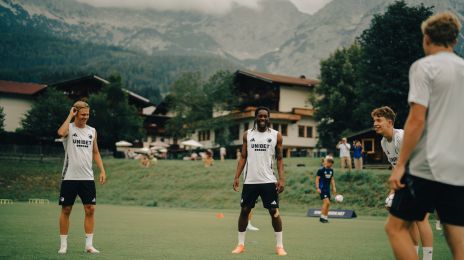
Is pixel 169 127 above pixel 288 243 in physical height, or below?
above

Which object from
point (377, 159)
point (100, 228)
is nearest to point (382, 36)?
point (377, 159)

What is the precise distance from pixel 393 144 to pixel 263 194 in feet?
8.29

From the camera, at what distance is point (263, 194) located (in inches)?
383

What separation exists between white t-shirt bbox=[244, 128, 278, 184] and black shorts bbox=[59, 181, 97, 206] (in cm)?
273

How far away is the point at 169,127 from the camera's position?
82938 millimetres

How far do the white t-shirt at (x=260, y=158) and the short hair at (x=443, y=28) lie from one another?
5145 mm

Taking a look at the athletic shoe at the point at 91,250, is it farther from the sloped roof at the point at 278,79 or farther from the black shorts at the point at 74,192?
the sloped roof at the point at 278,79

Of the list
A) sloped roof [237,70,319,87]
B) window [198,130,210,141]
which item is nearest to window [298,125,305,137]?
sloped roof [237,70,319,87]

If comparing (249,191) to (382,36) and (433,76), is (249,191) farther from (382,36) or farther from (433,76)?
A: (382,36)

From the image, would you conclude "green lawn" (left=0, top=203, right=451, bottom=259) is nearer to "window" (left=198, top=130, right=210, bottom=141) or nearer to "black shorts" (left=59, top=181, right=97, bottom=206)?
"black shorts" (left=59, top=181, right=97, bottom=206)

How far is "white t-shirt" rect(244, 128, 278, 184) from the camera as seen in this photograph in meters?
9.72

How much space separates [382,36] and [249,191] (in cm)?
4881

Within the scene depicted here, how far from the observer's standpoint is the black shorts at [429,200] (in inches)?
184

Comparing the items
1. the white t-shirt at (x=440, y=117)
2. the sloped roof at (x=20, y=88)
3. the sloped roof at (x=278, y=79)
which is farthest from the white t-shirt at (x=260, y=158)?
the sloped roof at (x=20, y=88)
